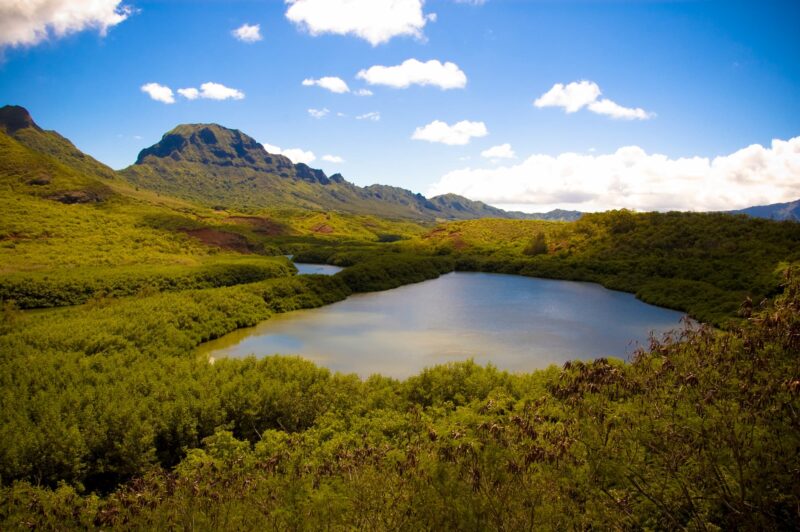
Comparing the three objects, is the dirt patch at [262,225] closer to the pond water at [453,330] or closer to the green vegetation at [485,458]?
the pond water at [453,330]

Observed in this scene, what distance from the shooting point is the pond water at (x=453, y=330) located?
123ft

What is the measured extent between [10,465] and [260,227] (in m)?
135

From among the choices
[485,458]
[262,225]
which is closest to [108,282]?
[485,458]

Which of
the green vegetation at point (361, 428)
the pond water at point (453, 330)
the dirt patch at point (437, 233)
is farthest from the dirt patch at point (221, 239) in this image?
the dirt patch at point (437, 233)

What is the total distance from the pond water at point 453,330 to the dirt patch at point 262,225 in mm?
81755

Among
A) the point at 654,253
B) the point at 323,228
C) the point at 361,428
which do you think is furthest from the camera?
the point at 323,228

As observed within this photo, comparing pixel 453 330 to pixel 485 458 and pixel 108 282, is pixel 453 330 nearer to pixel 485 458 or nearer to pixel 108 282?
pixel 485 458

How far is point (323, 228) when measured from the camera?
16838 centimetres

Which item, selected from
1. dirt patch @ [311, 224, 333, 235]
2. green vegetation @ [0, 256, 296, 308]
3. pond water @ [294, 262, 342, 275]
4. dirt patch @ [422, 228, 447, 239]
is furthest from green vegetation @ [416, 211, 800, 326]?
green vegetation @ [0, 256, 296, 308]

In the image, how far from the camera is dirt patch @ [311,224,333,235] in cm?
16555

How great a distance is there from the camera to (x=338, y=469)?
12906mm

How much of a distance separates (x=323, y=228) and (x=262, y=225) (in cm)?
2704

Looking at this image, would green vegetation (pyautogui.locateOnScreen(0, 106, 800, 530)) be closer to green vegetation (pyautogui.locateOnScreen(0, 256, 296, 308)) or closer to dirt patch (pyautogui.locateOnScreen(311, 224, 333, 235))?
green vegetation (pyautogui.locateOnScreen(0, 256, 296, 308))

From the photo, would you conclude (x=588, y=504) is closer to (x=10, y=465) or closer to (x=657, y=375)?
(x=657, y=375)
